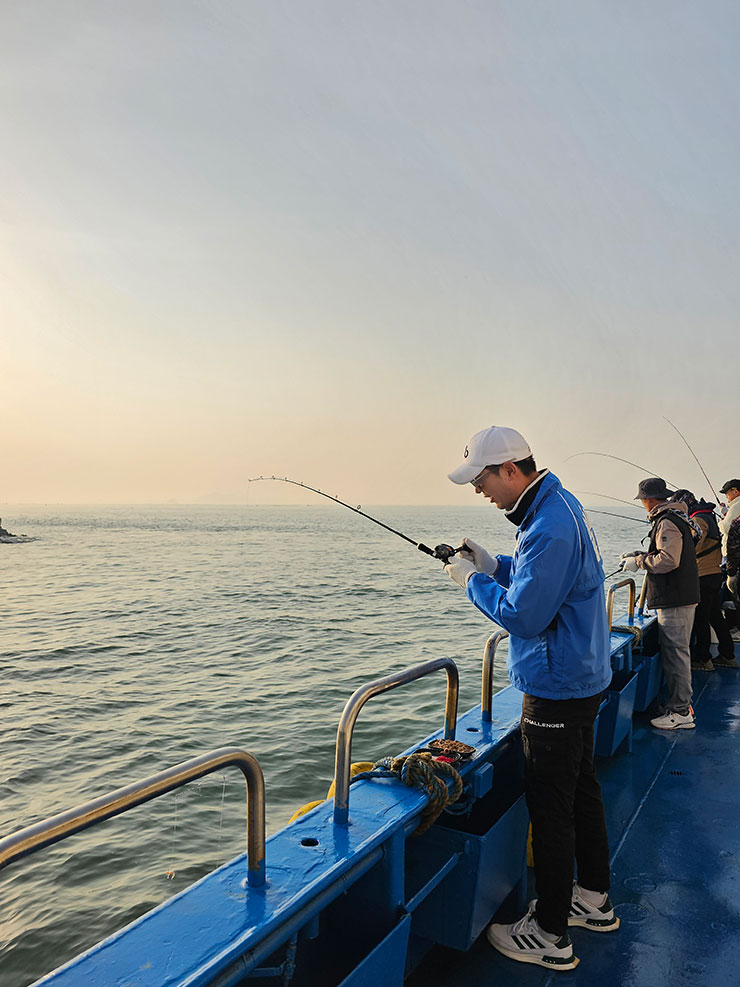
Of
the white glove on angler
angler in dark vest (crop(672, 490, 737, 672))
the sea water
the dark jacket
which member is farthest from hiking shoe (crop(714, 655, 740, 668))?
the white glove on angler

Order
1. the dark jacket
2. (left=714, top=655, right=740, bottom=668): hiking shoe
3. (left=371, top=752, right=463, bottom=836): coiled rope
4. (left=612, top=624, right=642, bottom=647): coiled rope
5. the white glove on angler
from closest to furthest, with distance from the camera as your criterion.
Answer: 1. (left=371, top=752, right=463, bottom=836): coiled rope
2. the white glove on angler
3. the dark jacket
4. (left=612, top=624, right=642, bottom=647): coiled rope
5. (left=714, top=655, right=740, bottom=668): hiking shoe

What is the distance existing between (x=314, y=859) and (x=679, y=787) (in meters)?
3.13

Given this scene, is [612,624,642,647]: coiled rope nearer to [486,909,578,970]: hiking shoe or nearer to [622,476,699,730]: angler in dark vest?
[622,476,699,730]: angler in dark vest

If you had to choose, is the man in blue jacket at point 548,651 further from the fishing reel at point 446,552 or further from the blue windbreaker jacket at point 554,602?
the fishing reel at point 446,552

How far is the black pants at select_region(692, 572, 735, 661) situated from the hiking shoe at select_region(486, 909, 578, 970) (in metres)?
4.72

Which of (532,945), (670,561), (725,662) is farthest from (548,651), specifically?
(725,662)

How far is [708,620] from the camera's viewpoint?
696cm

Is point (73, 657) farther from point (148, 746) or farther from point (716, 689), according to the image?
point (716, 689)

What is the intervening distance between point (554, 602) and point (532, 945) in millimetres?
1361

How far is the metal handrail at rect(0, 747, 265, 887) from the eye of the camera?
54.7 inches

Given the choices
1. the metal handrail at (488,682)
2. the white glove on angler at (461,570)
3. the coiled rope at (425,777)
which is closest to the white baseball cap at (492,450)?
the white glove on angler at (461,570)

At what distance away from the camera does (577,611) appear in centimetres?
255

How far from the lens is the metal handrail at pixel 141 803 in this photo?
1391mm

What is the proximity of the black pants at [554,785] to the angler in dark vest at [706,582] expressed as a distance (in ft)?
15.2
